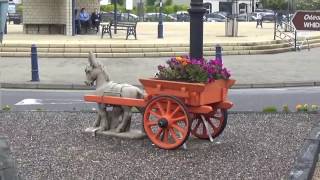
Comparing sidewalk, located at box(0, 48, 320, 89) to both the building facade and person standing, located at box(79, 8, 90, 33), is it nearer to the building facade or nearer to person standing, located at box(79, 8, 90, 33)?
the building facade

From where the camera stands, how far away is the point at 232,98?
48.5 ft

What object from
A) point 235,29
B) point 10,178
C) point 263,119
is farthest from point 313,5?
point 10,178

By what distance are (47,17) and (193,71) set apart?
25.1m

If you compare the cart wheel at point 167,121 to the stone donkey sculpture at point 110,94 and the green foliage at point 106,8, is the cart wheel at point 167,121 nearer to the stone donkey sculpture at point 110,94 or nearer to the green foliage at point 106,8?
the stone donkey sculpture at point 110,94

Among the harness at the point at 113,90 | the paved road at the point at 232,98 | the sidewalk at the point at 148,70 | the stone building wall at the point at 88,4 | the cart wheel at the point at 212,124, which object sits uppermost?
the stone building wall at the point at 88,4

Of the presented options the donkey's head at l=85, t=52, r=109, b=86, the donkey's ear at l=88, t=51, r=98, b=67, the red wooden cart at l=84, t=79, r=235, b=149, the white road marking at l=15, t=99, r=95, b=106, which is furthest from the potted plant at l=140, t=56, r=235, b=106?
the white road marking at l=15, t=99, r=95, b=106

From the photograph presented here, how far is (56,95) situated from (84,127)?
6.61 meters

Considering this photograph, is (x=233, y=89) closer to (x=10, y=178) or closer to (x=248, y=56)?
(x=248, y=56)

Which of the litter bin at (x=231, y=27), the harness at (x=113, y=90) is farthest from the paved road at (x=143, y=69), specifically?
the harness at (x=113, y=90)

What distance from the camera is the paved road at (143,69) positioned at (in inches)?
730

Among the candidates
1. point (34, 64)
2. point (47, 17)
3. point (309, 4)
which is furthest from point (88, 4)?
point (309, 4)

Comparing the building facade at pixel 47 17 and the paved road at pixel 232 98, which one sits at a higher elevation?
the building facade at pixel 47 17

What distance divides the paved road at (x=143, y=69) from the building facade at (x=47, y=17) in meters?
7.83

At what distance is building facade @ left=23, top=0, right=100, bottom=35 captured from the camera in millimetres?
31000
